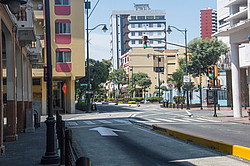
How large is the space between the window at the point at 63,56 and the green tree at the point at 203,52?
954 inches

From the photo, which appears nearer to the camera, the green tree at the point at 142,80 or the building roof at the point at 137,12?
the green tree at the point at 142,80

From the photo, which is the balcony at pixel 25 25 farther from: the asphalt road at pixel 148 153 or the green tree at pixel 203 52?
the green tree at pixel 203 52

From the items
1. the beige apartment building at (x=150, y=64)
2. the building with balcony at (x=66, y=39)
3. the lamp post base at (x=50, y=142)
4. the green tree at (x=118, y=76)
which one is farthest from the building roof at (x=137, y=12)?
the lamp post base at (x=50, y=142)

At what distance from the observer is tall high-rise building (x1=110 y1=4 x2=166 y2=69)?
132 m

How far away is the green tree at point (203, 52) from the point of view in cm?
5556

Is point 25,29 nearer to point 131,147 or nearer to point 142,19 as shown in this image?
point 131,147

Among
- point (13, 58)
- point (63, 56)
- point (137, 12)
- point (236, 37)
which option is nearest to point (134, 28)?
point (137, 12)

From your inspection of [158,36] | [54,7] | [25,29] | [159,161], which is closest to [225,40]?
[54,7]

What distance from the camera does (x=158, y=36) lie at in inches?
5285

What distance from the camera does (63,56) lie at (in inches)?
1587

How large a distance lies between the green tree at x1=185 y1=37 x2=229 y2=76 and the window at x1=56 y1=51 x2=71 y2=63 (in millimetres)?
24234

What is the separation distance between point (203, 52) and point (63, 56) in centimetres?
2613

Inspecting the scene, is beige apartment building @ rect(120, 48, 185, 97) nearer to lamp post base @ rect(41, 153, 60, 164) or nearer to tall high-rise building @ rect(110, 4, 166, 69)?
tall high-rise building @ rect(110, 4, 166, 69)

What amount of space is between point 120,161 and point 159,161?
3.81 feet
